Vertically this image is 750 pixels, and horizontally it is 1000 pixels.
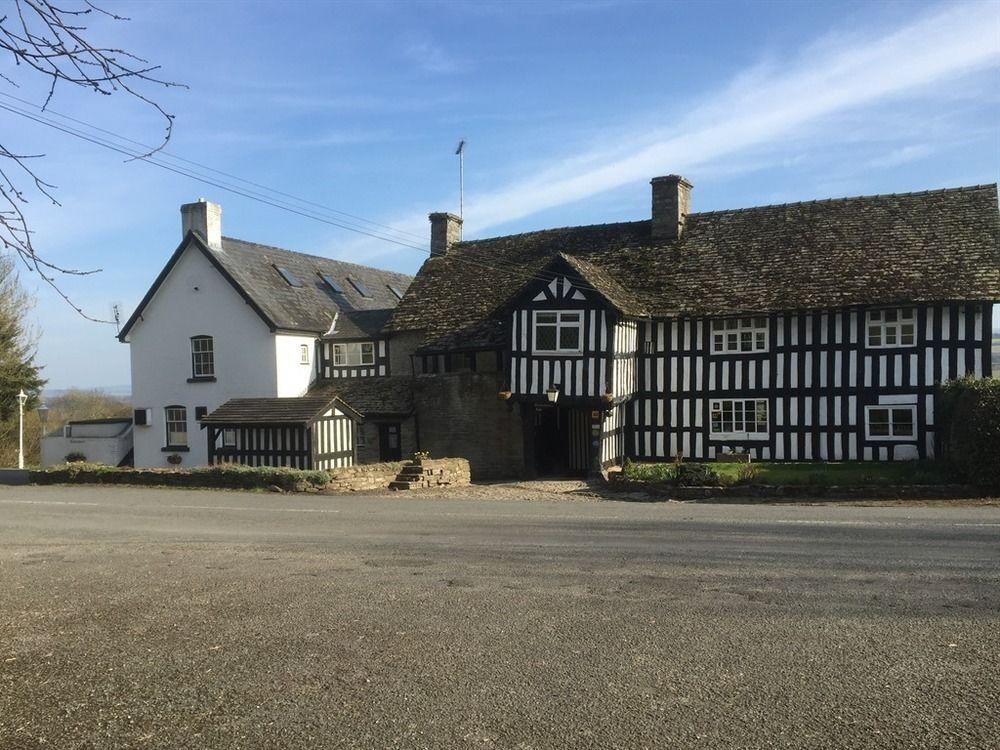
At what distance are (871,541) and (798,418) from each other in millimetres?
13418

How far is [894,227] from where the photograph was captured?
25.6 m

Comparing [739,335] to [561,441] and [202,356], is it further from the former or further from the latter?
[202,356]

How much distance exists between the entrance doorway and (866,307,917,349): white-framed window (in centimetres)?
893

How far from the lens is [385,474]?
22.5 meters

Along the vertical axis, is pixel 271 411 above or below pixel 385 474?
above

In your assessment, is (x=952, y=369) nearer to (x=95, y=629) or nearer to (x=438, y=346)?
(x=438, y=346)

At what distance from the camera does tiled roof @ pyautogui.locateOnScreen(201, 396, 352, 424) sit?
964 inches

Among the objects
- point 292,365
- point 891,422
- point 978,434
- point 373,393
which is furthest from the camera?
point 292,365

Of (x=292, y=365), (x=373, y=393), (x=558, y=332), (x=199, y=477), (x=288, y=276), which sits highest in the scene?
(x=288, y=276)

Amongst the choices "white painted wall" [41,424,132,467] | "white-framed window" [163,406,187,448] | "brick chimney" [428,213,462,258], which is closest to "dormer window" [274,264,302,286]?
"brick chimney" [428,213,462,258]

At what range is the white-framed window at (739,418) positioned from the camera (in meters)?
24.9

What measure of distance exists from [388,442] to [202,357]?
313 inches

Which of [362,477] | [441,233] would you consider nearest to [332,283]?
[441,233]

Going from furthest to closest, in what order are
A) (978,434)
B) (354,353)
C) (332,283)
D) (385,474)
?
(332,283)
(354,353)
(385,474)
(978,434)
